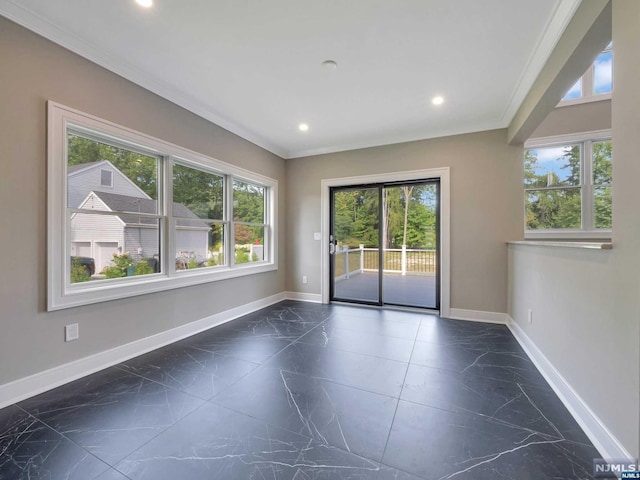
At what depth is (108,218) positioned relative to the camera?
98.8 inches

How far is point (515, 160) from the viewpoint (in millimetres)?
3512

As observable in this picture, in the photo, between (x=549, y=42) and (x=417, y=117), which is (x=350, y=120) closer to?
(x=417, y=117)

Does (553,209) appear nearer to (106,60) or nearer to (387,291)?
(387,291)

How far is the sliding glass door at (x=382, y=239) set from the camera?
13.8 feet

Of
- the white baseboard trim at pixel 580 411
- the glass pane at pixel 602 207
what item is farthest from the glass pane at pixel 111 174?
the glass pane at pixel 602 207

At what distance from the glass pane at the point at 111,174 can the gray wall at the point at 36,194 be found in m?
0.25

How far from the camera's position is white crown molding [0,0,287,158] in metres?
1.85

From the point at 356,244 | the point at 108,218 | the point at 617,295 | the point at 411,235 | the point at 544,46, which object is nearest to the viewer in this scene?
the point at 617,295

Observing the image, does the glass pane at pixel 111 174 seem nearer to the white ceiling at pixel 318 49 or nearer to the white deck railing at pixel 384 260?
the white ceiling at pixel 318 49

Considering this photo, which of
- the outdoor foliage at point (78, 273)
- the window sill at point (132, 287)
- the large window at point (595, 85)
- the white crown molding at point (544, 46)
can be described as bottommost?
the window sill at point (132, 287)

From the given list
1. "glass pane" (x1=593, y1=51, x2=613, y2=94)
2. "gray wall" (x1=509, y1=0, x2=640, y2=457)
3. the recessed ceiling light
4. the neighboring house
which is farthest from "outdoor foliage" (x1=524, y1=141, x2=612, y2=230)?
the neighboring house

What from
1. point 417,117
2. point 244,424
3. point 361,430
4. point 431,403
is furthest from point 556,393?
point 417,117

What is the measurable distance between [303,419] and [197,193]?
110 inches

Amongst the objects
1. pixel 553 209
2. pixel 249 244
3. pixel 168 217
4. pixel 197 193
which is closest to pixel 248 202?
pixel 249 244
